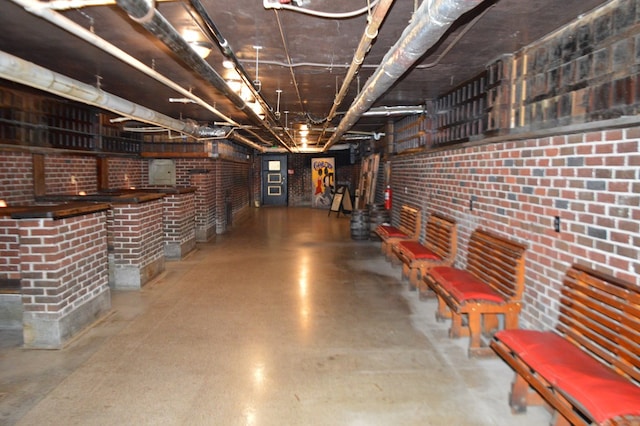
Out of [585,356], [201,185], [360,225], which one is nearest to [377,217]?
[360,225]

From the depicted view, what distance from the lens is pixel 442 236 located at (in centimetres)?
585

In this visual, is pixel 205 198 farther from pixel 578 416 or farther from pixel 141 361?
pixel 578 416

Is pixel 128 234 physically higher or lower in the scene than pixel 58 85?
lower

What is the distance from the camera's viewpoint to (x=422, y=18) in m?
2.50

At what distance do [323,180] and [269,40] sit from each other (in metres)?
15.2

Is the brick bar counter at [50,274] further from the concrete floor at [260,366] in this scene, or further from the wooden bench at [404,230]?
the wooden bench at [404,230]

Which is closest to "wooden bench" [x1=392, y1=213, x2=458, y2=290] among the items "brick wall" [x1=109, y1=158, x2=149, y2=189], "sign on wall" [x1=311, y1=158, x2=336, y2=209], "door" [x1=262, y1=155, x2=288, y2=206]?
"brick wall" [x1=109, y1=158, x2=149, y2=189]

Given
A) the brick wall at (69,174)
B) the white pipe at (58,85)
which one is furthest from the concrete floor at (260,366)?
the brick wall at (69,174)

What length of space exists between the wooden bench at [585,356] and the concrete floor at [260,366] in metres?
0.51

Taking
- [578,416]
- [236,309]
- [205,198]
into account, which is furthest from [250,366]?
[205,198]

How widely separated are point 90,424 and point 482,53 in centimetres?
466

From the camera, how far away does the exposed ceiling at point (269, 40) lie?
3.19m

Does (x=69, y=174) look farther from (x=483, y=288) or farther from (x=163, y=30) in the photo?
(x=483, y=288)

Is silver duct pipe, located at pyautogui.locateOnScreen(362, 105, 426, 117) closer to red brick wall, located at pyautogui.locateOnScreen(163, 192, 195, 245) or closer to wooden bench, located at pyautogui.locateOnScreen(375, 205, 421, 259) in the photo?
wooden bench, located at pyautogui.locateOnScreen(375, 205, 421, 259)
